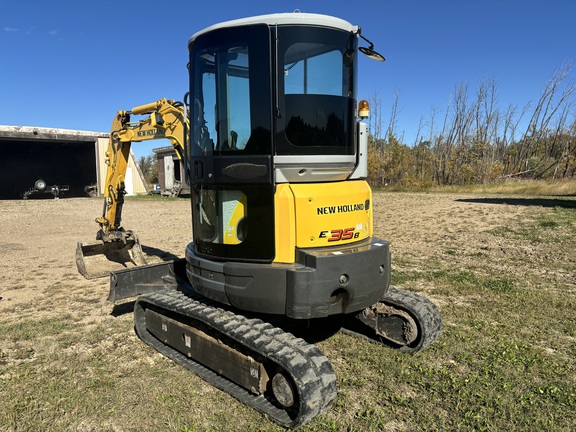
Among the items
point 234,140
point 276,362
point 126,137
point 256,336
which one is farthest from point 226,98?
point 126,137

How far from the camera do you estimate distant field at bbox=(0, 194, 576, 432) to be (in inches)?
135

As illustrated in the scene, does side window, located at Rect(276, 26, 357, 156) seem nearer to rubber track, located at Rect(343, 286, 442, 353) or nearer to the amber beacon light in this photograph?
the amber beacon light

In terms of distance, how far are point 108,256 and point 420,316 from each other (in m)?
6.83

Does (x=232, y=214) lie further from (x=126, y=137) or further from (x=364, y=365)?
(x=126, y=137)

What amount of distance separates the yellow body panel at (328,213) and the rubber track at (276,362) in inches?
34.0

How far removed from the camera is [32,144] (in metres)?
31.3

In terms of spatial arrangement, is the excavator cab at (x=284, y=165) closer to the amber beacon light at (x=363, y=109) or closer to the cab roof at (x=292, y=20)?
the cab roof at (x=292, y=20)

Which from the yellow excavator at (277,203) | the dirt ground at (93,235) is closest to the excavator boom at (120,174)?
the dirt ground at (93,235)

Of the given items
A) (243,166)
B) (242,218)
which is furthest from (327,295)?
(243,166)

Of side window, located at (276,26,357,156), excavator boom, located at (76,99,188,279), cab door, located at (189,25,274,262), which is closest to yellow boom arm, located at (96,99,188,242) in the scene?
excavator boom, located at (76,99,188,279)

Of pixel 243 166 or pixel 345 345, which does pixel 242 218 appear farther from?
pixel 345 345

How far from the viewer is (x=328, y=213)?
382 cm

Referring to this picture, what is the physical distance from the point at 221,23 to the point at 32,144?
33.4 meters

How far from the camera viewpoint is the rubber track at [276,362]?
3244 millimetres
